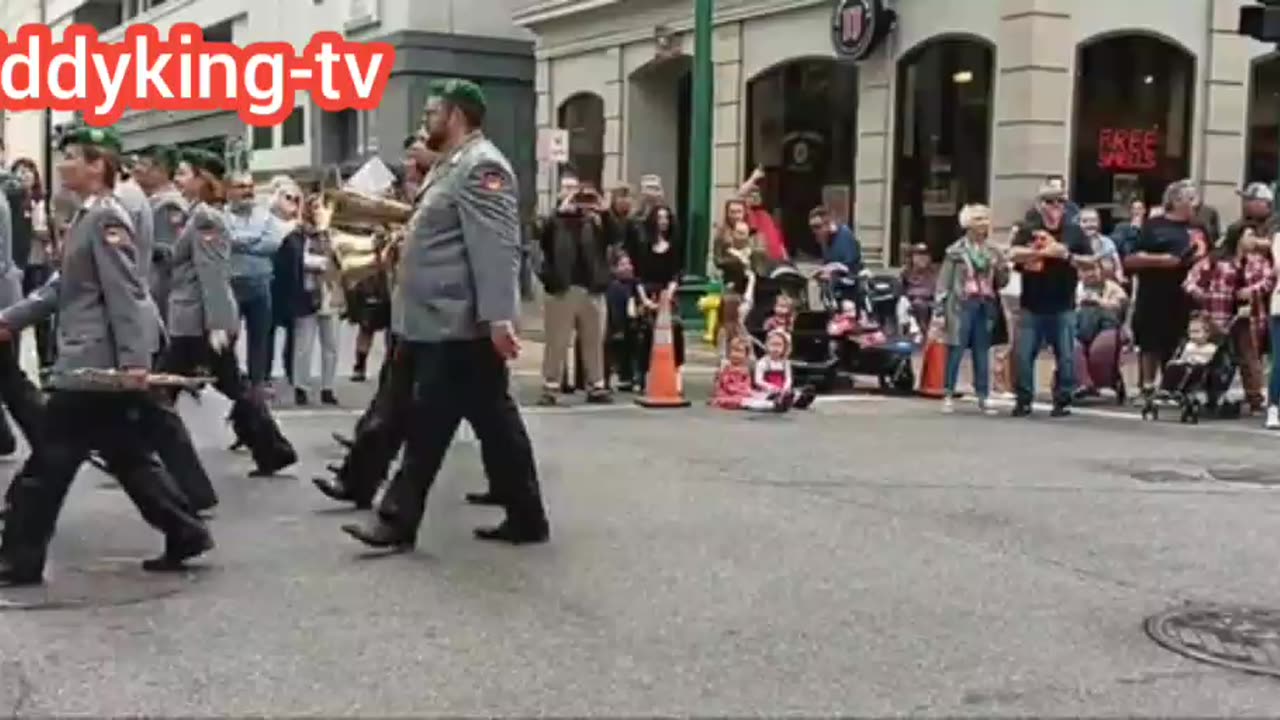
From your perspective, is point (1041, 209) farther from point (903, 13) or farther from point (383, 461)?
point (903, 13)

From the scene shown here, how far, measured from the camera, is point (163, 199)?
9023 mm

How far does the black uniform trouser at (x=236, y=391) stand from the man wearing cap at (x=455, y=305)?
6.62ft

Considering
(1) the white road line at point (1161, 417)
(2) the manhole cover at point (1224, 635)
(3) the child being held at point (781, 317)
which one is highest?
(3) the child being held at point (781, 317)

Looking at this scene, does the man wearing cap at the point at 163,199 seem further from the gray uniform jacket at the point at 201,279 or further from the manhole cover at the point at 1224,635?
the manhole cover at the point at 1224,635

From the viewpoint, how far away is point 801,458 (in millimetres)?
10656

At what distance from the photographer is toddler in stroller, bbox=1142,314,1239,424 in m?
13.2

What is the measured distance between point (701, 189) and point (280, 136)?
75.9 ft

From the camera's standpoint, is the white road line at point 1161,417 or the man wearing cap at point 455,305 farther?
the white road line at point 1161,417

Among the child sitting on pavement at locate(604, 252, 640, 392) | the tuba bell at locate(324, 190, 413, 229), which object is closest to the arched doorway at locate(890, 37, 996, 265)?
the child sitting on pavement at locate(604, 252, 640, 392)

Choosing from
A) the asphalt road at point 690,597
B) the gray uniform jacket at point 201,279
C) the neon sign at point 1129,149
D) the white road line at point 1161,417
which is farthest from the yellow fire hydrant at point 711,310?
the gray uniform jacket at point 201,279

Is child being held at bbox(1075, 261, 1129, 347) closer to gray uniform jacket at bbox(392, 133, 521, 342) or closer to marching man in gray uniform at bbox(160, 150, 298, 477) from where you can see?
marching man in gray uniform at bbox(160, 150, 298, 477)

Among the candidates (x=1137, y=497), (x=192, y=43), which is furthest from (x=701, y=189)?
(x=192, y=43)

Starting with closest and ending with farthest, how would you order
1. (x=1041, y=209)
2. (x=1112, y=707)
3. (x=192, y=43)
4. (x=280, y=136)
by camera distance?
1. (x=1112, y=707)
2. (x=1041, y=209)
3. (x=280, y=136)
4. (x=192, y=43)

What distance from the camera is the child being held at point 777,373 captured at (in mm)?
13781
